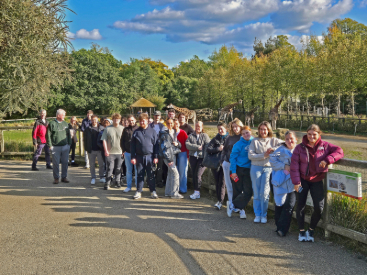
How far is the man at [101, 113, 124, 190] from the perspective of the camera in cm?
875

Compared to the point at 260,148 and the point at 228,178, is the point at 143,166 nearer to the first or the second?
the point at 228,178

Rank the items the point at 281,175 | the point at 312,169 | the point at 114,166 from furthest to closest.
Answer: the point at 114,166 < the point at 281,175 < the point at 312,169

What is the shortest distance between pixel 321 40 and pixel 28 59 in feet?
105

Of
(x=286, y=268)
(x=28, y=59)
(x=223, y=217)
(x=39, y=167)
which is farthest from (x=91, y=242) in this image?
(x=39, y=167)

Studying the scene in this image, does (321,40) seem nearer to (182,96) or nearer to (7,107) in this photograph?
(182,96)

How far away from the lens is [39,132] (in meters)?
11.6

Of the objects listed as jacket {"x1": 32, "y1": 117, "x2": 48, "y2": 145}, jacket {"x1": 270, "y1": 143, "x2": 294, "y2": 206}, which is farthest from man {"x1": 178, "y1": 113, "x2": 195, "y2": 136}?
jacket {"x1": 32, "y1": 117, "x2": 48, "y2": 145}

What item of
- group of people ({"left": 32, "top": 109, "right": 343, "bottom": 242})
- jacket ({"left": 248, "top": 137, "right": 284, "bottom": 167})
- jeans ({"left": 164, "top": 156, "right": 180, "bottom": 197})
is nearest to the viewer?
group of people ({"left": 32, "top": 109, "right": 343, "bottom": 242})

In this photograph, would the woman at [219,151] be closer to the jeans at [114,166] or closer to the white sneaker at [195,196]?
the white sneaker at [195,196]

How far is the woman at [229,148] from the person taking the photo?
6.57 meters

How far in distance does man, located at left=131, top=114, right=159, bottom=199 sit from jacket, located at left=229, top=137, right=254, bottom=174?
2188 mm

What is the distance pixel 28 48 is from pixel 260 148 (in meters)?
5.73

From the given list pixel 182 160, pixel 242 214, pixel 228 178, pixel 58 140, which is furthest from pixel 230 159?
pixel 58 140

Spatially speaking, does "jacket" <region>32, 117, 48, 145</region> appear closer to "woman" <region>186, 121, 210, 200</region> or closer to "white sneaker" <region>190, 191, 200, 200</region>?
"woman" <region>186, 121, 210, 200</region>
